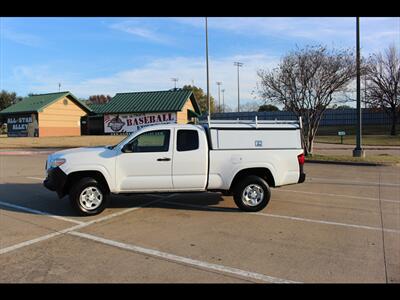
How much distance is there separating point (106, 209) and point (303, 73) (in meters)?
14.2

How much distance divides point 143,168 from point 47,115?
152ft

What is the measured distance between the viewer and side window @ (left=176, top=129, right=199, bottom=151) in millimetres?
8664

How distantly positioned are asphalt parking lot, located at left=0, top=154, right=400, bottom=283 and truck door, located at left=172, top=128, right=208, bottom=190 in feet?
1.88

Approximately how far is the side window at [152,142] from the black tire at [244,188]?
5.46ft

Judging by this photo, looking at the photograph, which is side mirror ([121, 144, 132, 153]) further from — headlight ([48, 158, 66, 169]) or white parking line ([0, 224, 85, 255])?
white parking line ([0, 224, 85, 255])

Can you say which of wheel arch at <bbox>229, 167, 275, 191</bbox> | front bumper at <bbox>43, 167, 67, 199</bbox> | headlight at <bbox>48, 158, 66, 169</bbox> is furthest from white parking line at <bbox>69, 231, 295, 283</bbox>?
wheel arch at <bbox>229, 167, 275, 191</bbox>

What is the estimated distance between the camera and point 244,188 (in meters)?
8.55

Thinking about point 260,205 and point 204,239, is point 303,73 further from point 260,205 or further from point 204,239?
point 204,239

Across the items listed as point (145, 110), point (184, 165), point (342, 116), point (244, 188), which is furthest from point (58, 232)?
point (342, 116)

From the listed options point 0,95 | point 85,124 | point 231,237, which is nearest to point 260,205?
point 231,237

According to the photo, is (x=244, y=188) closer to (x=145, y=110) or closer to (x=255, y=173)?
(x=255, y=173)

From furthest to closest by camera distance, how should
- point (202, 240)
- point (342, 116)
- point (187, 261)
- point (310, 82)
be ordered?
point (342, 116) < point (310, 82) < point (202, 240) < point (187, 261)

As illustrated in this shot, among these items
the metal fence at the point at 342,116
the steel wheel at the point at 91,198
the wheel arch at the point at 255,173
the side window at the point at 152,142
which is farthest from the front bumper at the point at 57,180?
the metal fence at the point at 342,116

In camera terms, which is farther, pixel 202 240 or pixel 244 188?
pixel 244 188
